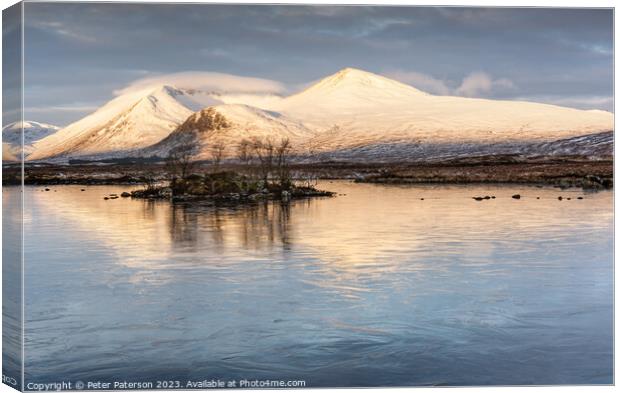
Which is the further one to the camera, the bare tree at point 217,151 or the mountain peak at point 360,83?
the bare tree at point 217,151

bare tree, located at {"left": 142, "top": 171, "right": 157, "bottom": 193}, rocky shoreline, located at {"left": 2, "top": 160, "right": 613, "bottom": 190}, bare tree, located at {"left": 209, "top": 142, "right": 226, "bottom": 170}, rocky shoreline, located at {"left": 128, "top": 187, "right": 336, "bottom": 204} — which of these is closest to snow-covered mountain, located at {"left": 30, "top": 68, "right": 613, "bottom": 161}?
bare tree, located at {"left": 209, "top": 142, "right": 226, "bottom": 170}

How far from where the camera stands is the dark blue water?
21.1ft

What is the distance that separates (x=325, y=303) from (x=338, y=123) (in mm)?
3342

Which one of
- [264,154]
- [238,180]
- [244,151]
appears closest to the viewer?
[264,154]

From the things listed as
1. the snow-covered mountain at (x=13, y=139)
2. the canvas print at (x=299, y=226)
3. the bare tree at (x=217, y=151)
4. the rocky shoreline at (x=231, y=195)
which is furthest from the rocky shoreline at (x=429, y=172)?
the snow-covered mountain at (x=13, y=139)

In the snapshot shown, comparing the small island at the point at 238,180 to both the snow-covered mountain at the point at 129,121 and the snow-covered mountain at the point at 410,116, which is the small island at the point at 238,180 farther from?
the snow-covered mountain at the point at 129,121

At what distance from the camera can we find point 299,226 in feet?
38.1

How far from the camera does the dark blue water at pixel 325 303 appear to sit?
6.43 meters

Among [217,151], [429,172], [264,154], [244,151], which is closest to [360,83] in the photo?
[264,154]

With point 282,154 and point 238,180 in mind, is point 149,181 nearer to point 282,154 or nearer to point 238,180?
point 238,180

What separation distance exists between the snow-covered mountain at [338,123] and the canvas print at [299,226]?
0.12ft

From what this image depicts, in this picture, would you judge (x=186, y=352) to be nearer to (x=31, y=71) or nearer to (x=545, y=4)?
(x=31, y=71)

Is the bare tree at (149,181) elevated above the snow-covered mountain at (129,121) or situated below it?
below

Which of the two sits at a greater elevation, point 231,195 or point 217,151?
point 217,151
